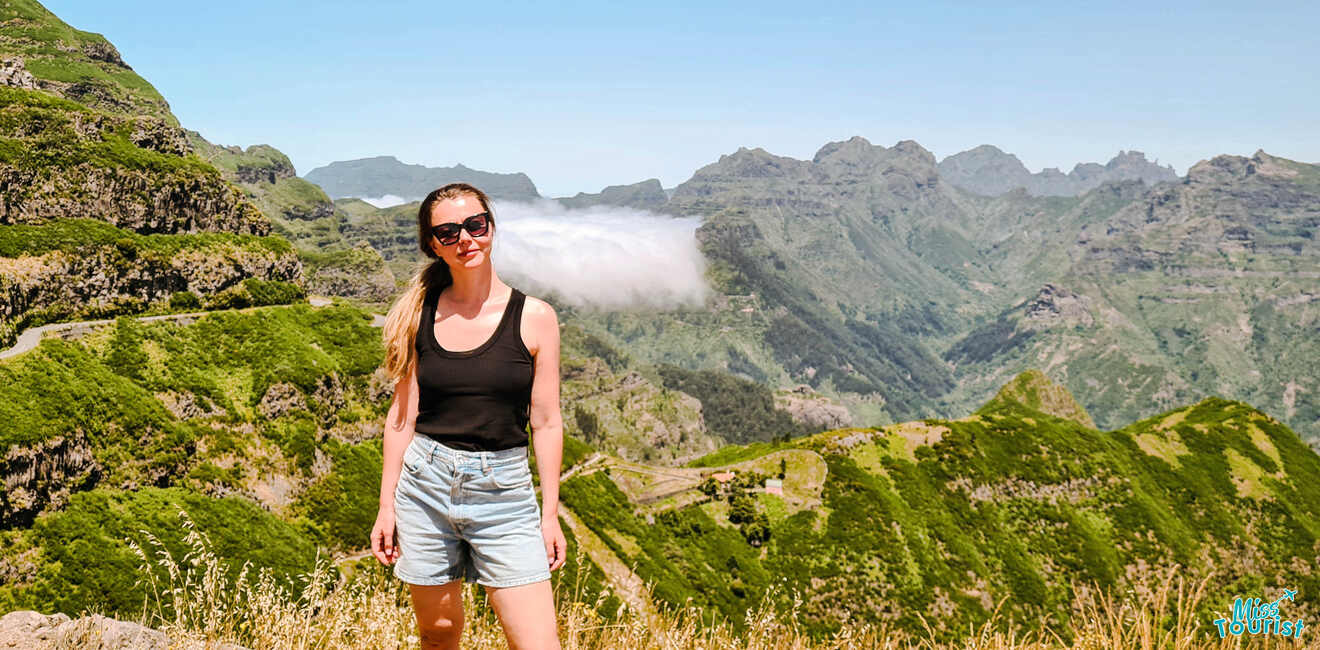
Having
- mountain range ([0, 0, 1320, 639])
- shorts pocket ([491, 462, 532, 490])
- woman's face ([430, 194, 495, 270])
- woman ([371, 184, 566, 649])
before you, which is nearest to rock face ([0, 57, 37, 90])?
mountain range ([0, 0, 1320, 639])

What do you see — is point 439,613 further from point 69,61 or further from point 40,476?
point 69,61

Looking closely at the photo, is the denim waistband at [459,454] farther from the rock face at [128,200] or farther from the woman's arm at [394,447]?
the rock face at [128,200]

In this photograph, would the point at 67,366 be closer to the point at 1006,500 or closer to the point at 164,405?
the point at 164,405

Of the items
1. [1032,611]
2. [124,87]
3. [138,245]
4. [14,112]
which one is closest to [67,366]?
[138,245]

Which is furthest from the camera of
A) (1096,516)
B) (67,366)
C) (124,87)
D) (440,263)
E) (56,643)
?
(124,87)

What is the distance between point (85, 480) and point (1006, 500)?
10650 cm

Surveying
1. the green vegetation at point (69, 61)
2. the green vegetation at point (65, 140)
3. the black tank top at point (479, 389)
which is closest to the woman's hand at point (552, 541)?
the black tank top at point (479, 389)

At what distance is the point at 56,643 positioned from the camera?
6.11m

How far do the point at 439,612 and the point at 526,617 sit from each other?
3.22 ft

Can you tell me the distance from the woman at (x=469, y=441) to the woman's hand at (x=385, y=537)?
0.04ft

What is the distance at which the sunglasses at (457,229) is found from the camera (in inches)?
244

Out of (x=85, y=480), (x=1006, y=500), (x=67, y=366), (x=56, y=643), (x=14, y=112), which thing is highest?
(x=14, y=112)

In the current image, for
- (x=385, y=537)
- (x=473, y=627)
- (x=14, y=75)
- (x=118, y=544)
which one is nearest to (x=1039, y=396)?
(x=118, y=544)

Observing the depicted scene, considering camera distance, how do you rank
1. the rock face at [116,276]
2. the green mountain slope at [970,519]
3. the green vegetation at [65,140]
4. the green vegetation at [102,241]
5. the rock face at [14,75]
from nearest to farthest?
the rock face at [116,276]
the green vegetation at [102,241]
the green vegetation at [65,140]
the green mountain slope at [970,519]
the rock face at [14,75]
